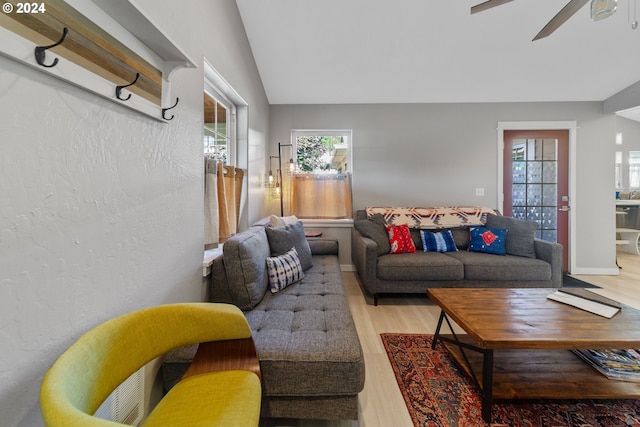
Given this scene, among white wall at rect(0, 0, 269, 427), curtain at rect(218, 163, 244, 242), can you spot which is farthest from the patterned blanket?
white wall at rect(0, 0, 269, 427)

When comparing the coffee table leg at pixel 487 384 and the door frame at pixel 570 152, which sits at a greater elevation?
the door frame at pixel 570 152

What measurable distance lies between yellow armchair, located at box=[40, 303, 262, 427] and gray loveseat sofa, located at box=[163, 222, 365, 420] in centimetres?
18

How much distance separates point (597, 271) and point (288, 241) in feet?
14.2

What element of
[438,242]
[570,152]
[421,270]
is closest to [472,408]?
[421,270]

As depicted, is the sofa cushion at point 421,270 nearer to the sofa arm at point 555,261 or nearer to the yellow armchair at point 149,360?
the sofa arm at point 555,261

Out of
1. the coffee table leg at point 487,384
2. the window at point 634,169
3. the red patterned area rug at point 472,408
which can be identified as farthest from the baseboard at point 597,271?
the window at point 634,169

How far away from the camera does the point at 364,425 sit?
49.6 inches

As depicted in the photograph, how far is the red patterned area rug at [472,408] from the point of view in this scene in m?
1.28

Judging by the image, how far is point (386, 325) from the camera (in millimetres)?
2205

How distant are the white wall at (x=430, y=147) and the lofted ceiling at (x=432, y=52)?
16 cm

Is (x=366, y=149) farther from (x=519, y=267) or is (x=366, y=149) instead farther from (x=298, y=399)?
(x=298, y=399)

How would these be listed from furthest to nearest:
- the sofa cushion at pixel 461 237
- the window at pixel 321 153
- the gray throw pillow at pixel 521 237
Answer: the window at pixel 321 153 < the sofa cushion at pixel 461 237 < the gray throw pillow at pixel 521 237

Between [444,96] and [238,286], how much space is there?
139 inches

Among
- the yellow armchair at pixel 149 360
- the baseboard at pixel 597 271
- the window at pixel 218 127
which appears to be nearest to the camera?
the yellow armchair at pixel 149 360
